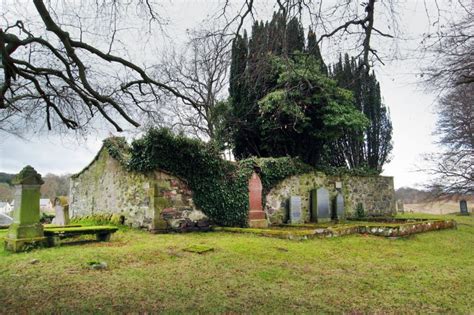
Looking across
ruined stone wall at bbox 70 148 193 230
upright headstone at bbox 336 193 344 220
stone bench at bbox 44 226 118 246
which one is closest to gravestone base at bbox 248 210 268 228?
ruined stone wall at bbox 70 148 193 230

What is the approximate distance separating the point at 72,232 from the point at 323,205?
10754mm

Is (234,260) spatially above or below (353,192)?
below

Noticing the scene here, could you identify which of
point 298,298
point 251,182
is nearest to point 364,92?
Answer: point 251,182

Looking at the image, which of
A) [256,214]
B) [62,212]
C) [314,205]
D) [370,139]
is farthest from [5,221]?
[370,139]

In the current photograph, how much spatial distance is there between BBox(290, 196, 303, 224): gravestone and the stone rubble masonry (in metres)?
4.28

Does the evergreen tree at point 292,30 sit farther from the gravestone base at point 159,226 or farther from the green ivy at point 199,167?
the gravestone base at point 159,226

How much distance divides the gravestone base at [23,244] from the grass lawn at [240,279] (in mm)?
304

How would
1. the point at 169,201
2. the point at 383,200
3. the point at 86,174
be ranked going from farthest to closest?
the point at 383,200 → the point at 86,174 → the point at 169,201

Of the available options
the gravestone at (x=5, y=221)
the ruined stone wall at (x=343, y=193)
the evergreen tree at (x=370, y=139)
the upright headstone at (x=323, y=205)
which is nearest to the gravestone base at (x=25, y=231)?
the ruined stone wall at (x=343, y=193)

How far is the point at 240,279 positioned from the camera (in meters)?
5.33

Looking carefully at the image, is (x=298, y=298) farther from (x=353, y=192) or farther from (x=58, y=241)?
(x=353, y=192)

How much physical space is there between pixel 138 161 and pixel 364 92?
52.6 feet

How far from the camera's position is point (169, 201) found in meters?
11.3

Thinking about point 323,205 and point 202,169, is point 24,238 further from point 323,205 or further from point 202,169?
point 323,205
